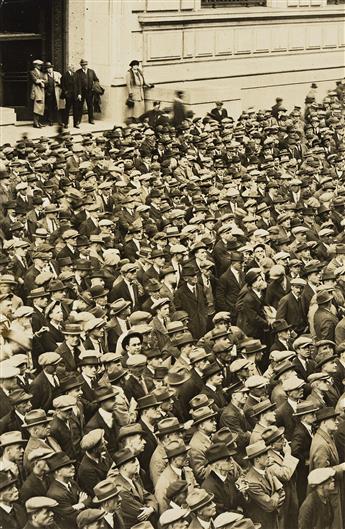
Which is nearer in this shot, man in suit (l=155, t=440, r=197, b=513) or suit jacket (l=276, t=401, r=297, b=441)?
man in suit (l=155, t=440, r=197, b=513)

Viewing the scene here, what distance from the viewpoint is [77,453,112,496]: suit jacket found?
750 cm

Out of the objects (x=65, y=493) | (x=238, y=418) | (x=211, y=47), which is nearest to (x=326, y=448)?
(x=238, y=418)

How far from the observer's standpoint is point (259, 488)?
7.08m

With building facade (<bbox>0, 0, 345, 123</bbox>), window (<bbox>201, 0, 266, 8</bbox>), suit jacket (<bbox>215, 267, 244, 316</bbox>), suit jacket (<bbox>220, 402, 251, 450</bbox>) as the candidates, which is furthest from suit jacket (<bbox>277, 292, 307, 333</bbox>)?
window (<bbox>201, 0, 266, 8</bbox>)

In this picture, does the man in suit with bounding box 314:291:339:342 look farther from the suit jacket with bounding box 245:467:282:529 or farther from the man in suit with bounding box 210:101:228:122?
the man in suit with bounding box 210:101:228:122

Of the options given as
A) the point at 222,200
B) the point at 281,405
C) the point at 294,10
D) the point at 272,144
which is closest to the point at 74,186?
the point at 222,200

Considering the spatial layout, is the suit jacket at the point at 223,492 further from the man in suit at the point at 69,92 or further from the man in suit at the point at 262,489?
the man in suit at the point at 69,92

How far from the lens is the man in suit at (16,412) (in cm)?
797

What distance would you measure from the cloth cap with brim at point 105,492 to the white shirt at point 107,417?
1.32 metres

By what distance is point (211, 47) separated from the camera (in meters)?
25.6

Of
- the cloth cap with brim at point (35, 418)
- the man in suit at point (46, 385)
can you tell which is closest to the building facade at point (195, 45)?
the man in suit at point (46, 385)

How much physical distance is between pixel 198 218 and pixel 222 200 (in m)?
1.07

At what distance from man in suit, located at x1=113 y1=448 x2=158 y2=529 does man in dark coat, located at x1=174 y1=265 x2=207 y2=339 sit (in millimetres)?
3904

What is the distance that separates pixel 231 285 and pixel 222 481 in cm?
444
